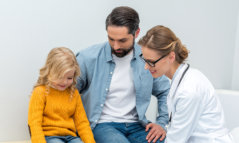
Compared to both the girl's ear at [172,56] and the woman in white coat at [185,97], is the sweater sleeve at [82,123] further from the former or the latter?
the girl's ear at [172,56]

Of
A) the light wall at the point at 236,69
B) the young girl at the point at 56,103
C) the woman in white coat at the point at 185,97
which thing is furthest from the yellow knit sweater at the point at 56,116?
the light wall at the point at 236,69

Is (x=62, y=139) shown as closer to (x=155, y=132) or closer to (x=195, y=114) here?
(x=155, y=132)

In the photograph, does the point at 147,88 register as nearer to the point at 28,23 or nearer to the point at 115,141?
the point at 115,141

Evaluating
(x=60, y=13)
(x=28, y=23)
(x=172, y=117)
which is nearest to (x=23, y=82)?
(x=28, y=23)

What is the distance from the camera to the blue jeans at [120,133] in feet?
4.78

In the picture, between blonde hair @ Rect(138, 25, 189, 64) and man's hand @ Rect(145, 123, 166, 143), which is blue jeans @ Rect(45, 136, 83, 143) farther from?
blonde hair @ Rect(138, 25, 189, 64)

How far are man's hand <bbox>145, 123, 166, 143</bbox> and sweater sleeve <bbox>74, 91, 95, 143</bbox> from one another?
33 cm

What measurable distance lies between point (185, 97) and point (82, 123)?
64 centimetres

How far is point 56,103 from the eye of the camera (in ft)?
4.73

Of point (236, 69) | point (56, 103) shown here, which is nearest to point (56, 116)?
point (56, 103)

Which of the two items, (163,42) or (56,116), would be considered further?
(56,116)

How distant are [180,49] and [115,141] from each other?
1.90ft

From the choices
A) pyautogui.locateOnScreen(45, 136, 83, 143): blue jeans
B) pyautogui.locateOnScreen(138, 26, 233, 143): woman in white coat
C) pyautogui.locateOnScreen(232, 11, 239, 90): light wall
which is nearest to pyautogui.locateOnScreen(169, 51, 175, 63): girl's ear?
pyautogui.locateOnScreen(138, 26, 233, 143): woman in white coat

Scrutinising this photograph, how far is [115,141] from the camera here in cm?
142
